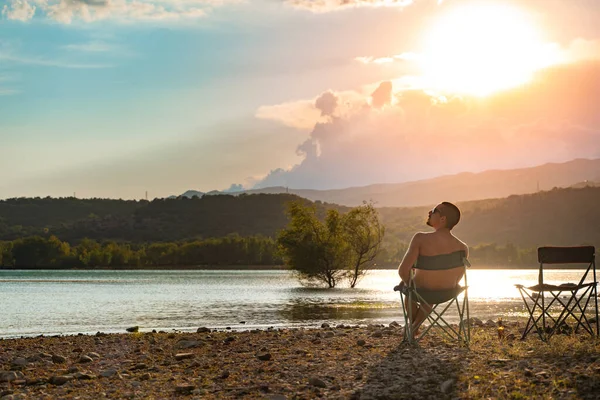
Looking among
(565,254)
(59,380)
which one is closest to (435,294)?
(565,254)

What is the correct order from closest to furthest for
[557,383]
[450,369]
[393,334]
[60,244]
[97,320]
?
[557,383]
[450,369]
[393,334]
[97,320]
[60,244]

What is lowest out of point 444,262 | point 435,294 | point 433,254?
point 435,294

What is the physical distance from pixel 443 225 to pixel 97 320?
69.7 ft

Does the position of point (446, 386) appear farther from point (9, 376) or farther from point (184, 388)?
point (9, 376)

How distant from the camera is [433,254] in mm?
11984

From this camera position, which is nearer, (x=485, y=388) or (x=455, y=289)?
(x=485, y=388)

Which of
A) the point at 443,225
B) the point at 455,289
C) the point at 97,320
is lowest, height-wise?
the point at 97,320

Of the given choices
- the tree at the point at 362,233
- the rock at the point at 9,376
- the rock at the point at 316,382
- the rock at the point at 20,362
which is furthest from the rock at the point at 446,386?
the tree at the point at 362,233

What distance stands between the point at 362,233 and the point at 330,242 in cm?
312

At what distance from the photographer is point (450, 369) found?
9.72m

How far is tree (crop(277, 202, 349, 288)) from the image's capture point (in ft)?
217

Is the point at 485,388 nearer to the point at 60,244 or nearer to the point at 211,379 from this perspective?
the point at 211,379

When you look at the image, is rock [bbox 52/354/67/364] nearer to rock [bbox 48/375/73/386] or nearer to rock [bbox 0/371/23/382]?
rock [bbox 0/371/23/382]

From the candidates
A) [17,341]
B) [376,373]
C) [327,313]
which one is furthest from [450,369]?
[327,313]
